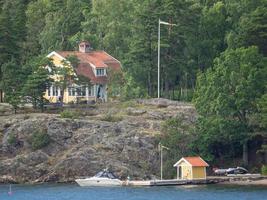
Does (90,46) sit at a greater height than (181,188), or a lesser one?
greater

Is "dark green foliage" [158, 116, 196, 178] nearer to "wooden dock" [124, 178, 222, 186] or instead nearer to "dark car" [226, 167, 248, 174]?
"wooden dock" [124, 178, 222, 186]

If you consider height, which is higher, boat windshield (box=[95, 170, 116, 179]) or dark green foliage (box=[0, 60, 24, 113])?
dark green foliage (box=[0, 60, 24, 113])

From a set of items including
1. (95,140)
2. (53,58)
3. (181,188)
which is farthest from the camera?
(53,58)

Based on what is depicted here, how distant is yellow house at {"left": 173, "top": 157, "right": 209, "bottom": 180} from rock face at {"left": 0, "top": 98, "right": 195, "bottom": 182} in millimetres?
2777

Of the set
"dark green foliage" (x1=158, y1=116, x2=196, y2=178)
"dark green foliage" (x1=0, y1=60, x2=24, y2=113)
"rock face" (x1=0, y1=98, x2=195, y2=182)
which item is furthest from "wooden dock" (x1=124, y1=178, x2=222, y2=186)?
"dark green foliage" (x1=0, y1=60, x2=24, y2=113)

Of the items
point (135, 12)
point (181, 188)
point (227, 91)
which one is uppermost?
point (135, 12)

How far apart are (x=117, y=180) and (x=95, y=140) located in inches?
270

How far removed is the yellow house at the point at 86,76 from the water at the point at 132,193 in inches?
878

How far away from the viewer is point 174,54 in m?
136

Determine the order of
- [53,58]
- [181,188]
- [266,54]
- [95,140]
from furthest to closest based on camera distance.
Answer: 1. [53,58]
2. [266,54]
3. [95,140]
4. [181,188]

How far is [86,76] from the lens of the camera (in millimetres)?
135875

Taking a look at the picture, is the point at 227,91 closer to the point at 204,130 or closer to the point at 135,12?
the point at 204,130

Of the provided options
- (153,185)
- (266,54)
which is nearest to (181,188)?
(153,185)

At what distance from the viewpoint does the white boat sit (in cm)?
11500
